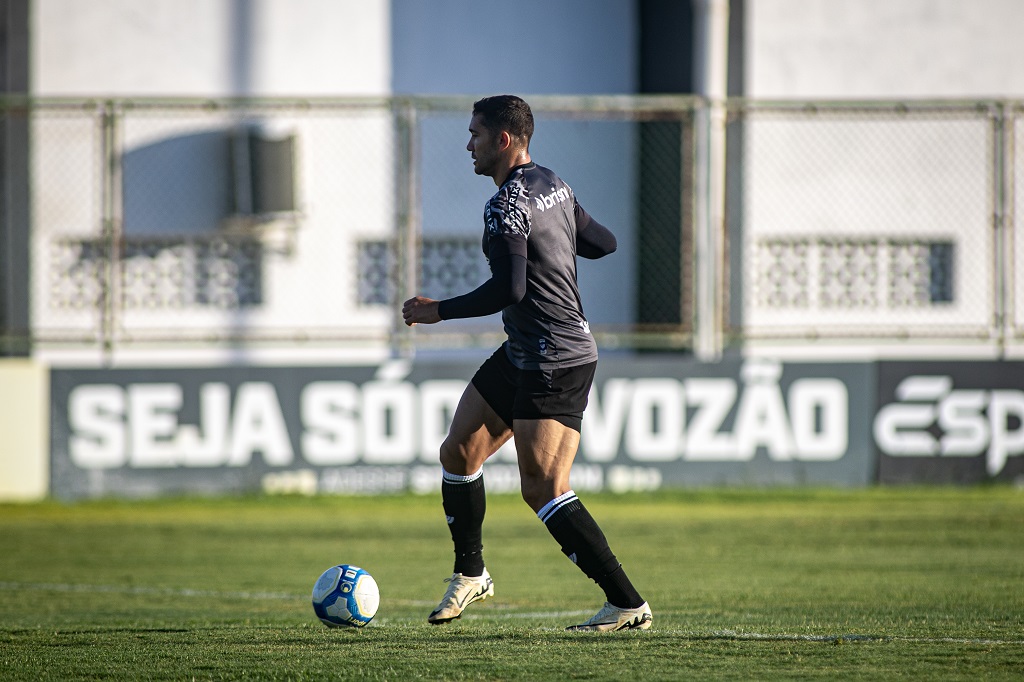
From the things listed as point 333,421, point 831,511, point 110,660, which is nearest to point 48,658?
point 110,660

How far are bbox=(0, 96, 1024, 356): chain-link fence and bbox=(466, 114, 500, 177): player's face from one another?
24.2ft

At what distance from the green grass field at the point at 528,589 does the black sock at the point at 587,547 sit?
230 millimetres

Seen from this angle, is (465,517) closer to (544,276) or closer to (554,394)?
(554,394)

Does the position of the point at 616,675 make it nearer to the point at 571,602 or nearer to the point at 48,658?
the point at 48,658

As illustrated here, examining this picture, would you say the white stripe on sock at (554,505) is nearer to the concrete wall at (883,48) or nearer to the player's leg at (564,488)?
the player's leg at (564,488)

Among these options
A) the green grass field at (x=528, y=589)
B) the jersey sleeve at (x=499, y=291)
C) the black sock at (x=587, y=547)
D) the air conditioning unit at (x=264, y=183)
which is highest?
the air conditioning unit at (x=264, y=183)

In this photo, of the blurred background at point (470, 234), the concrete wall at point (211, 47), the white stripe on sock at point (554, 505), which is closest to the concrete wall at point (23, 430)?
the blurred background at point (470, 234)

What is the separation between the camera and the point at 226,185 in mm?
15547

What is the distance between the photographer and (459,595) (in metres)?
6.27

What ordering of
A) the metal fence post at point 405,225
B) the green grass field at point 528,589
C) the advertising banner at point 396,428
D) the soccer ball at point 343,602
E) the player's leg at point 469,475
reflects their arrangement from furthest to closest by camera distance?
the metal fence post at point 405,225 → the advertising banner at point 396,428 → the player's leg at point 469,475 → the soccer ball at point 343,602 → the green grass field at point 528,589

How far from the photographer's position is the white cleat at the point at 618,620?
571 cm

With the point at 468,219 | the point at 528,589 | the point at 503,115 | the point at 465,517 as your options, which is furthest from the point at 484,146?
the point at 468,219

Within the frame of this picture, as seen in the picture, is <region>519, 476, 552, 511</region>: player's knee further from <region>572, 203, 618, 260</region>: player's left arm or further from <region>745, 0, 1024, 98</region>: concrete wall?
<region>745, 0, 1024, 98</region>: concrete wall

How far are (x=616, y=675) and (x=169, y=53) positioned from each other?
12.5 metres
